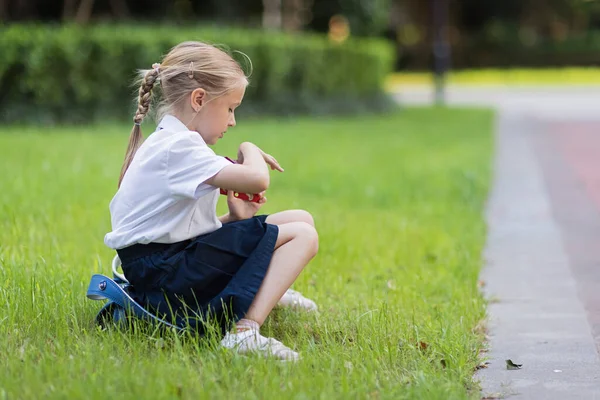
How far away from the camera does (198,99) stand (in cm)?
367

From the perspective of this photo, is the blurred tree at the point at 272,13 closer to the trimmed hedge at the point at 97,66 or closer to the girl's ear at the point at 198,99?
the trimmed hedge at the point at 97,66

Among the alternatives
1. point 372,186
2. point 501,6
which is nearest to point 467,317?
point 372,186

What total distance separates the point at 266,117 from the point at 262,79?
68cm

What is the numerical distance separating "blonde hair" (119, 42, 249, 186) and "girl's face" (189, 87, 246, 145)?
3cm

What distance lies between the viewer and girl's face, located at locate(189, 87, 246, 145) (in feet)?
12.1

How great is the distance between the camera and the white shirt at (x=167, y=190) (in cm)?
351

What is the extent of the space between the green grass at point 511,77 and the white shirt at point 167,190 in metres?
29.0

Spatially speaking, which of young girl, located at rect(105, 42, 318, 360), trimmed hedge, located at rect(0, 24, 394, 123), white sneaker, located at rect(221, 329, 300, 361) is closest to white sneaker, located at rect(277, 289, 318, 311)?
young girl, located at rect(105, 42, 318, 360)

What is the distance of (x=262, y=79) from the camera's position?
17.6 metres

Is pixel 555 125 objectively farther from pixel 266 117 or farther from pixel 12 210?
pixel 12 210

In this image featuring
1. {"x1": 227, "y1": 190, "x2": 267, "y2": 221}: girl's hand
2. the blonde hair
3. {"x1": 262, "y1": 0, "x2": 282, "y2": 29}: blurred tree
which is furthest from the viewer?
{"x1": 262, "y1": 0, "x2": 282, "y2": 29}: blurred tree

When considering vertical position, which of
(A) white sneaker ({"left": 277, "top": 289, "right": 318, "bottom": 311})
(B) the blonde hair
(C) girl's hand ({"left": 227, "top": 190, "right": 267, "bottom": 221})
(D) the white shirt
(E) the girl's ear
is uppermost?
(B) the blonde hair

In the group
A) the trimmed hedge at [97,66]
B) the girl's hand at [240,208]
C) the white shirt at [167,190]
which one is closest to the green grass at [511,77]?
the trimmed hedge at [97,66]

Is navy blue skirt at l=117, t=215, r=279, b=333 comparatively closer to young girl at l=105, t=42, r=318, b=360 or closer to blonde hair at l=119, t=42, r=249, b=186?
young girl at l=105, t=42, r=318, b=360
